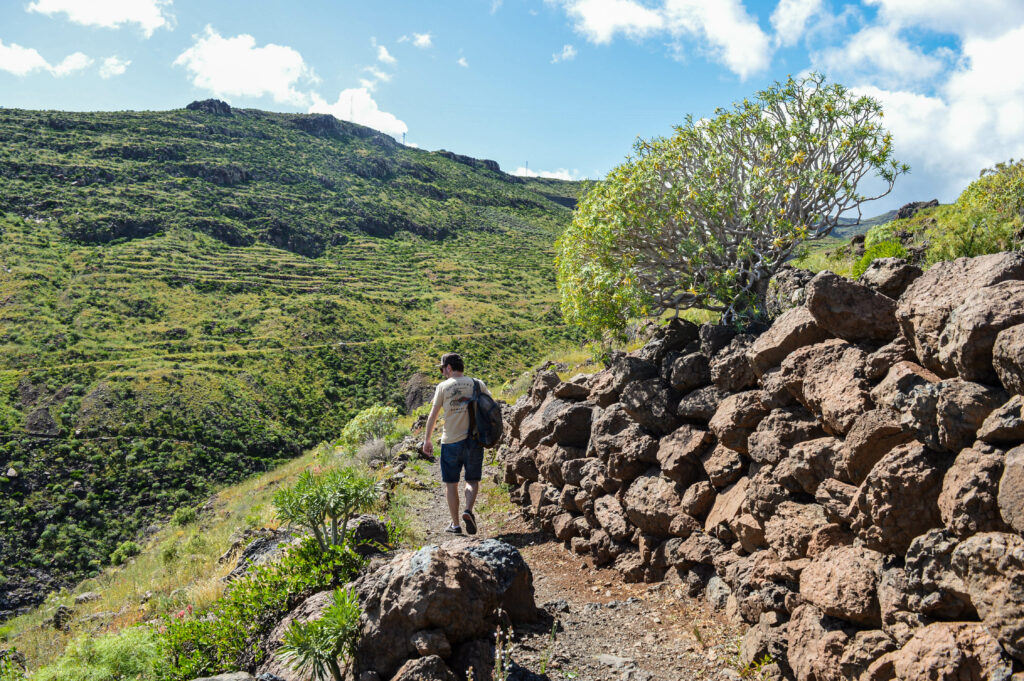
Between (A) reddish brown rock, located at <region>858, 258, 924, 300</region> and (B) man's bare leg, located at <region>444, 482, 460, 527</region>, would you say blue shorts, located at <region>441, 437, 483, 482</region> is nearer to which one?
(B) man's bare leg, located at <region>444, 482, 460, 527</region>

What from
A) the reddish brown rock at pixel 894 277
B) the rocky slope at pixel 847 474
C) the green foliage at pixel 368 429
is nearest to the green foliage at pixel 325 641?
the rocky slope at pixel 847 474

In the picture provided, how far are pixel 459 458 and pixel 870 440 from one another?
453 cm

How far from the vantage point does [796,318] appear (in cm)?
422

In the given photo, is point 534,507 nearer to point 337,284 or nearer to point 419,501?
point 419,501

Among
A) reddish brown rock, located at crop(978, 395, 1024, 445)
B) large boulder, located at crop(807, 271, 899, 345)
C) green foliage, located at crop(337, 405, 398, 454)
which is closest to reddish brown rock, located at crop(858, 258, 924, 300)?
large boulder, located at crop(807, 271, 899, 345)

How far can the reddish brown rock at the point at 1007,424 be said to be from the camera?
2.45m

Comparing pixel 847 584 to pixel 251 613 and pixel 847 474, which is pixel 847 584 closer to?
pixel 847 474

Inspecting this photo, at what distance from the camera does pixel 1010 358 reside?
2.48 metres

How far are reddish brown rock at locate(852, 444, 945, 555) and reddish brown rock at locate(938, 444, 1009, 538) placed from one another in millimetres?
136

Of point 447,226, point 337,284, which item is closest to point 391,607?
point 337,284

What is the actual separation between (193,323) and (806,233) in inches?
2069

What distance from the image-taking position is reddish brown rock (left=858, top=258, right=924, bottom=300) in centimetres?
369

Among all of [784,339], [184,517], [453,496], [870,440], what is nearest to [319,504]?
[453,496]

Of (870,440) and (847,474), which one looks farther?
(847,474)
